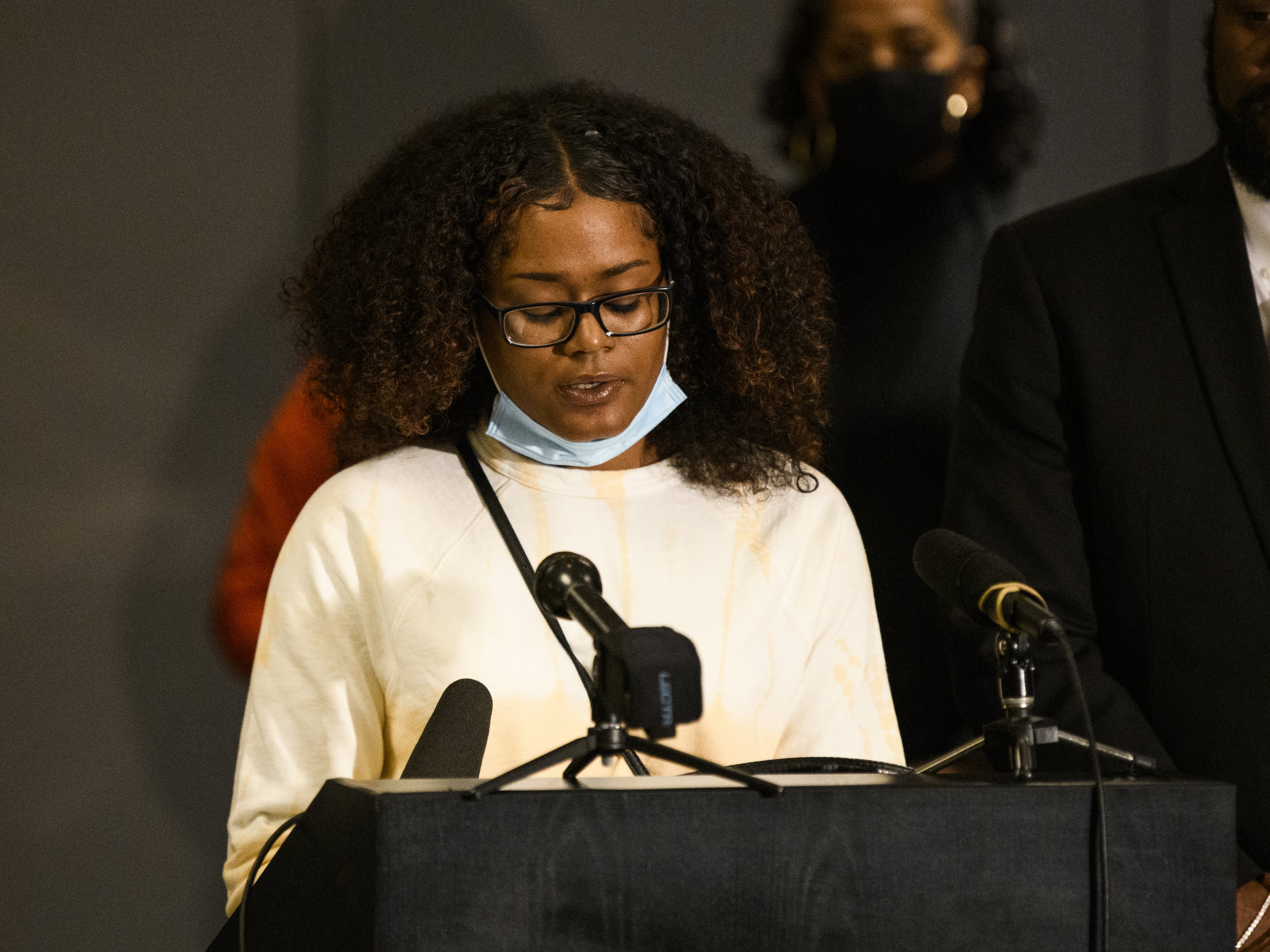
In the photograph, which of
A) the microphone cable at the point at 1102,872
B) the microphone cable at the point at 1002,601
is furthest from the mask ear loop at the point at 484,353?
the microphone cable at the point at 1102,872

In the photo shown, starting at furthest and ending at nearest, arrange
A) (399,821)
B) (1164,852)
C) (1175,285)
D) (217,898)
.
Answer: (217,898) → (1175,285) → (1164,852) → (399,821)

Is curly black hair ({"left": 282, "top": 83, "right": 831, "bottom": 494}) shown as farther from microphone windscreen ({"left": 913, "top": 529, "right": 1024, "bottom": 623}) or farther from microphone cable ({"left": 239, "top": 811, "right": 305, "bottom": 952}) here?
microphone cable ({"left": 239, "top": 811, "right": 305, "bottom": 952})

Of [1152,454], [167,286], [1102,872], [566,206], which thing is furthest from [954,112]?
[1102,872]

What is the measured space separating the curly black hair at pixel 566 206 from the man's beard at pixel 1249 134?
2.32 feet

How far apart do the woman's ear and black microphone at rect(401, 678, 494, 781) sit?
71.8 inches

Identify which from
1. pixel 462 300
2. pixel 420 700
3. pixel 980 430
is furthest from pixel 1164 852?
pixel 980 430

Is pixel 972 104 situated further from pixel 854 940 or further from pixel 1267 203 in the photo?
pixel 854 940

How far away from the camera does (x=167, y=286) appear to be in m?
3.10

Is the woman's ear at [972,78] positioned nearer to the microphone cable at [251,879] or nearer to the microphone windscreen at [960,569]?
the microphone windscreen at [960,569]

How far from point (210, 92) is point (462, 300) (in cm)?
158

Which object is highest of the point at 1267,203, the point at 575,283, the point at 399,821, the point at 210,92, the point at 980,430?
the point at 210,92

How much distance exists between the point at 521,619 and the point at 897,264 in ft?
4.57

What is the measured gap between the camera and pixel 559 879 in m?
0.98

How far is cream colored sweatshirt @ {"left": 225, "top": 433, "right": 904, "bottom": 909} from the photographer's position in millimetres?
1629
